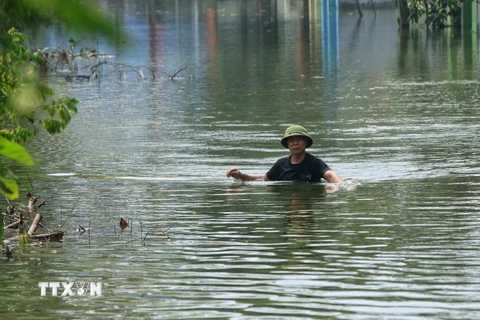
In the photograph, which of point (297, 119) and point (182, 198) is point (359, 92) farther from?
point (182, 198)

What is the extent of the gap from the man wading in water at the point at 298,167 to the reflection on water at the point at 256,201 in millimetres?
120

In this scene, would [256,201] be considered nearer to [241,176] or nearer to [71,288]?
[241,176]

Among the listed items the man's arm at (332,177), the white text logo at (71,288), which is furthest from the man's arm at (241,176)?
the white text logo at (71,288)

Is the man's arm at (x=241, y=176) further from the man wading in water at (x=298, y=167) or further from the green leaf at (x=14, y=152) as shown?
the green leaf at (x=14, y=152)

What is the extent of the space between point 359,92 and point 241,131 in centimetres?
760

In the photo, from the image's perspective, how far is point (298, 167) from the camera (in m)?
12.1

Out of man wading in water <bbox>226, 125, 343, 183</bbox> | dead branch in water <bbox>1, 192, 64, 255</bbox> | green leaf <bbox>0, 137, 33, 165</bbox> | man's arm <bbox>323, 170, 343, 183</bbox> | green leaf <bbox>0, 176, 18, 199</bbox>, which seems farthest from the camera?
man wading in water <bbox>226, 125, 343, 183</bbox>

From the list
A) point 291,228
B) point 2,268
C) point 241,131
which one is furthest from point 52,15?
point 241,131

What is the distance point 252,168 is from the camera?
14.3 m

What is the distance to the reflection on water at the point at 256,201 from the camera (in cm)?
634

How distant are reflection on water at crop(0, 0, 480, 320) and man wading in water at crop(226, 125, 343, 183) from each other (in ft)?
0.39

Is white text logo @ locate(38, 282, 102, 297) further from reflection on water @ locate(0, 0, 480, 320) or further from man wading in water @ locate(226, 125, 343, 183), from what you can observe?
man wading in water @ locate(226, 125, 343, 183)

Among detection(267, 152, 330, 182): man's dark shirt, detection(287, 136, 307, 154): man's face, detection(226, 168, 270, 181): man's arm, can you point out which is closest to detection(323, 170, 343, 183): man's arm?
detection(267, 152, 330, 182): man's dark shirt

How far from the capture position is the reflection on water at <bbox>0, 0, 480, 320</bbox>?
6.34m
